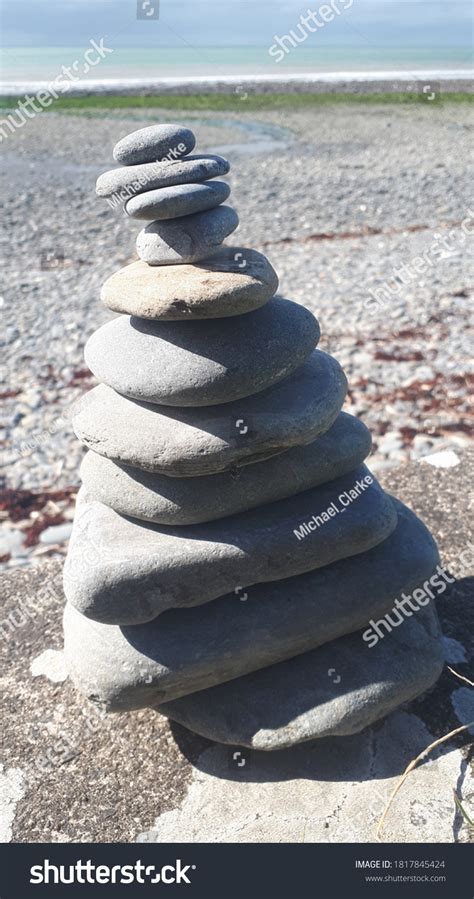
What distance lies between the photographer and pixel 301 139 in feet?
69.0

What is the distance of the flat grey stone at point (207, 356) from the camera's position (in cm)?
335

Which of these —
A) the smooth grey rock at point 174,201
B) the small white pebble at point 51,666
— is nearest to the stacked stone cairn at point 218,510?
the smooth grey rock at point 174,201

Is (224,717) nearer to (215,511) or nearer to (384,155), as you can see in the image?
(215,511)

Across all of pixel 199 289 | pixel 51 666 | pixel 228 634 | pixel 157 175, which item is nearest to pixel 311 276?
pixel 51 666

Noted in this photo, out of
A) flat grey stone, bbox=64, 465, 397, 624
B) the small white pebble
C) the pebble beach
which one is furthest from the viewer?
the pebble beach

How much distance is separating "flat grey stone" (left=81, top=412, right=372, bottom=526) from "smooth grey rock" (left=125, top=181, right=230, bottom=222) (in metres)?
1.07

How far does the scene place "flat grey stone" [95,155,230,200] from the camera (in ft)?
10.9

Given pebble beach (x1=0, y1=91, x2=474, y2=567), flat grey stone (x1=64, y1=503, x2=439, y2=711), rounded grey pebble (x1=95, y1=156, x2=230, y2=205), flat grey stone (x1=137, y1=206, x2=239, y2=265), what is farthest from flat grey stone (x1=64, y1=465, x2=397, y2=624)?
pebble beach (x1=0, y1=91, x2=474, y2=567)

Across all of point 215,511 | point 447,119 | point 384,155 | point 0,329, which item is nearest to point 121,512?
point 215,511

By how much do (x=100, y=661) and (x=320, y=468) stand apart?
4.11 feet

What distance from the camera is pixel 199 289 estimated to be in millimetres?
3270

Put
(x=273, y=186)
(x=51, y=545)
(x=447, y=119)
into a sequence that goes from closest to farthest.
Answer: (x=51, y=545) → (x=273, y=186) → (x=447, y=119)
